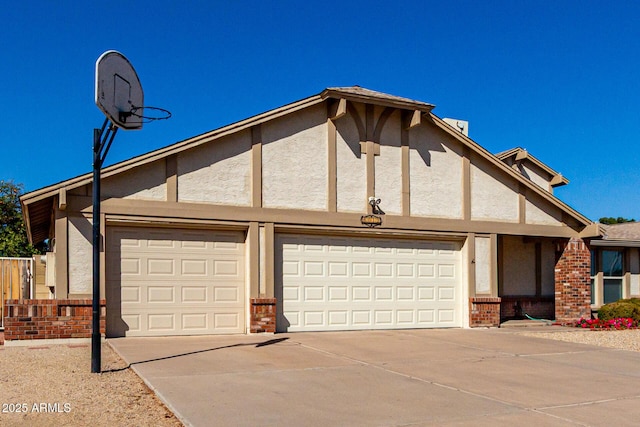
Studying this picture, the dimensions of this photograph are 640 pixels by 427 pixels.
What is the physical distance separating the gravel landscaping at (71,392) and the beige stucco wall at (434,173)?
8.63m

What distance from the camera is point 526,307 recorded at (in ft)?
65.0

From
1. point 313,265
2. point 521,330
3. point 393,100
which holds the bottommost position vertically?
point 521,330

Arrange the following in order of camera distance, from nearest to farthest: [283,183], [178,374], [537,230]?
[178,374] < [283,183] < [537,230]

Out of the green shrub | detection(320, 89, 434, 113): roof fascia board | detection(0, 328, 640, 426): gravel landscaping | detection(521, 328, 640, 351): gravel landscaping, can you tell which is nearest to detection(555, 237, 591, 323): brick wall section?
the green shrub

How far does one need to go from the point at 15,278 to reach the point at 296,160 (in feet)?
30.0

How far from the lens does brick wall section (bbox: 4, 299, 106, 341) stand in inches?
490

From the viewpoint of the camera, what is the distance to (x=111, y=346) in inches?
478

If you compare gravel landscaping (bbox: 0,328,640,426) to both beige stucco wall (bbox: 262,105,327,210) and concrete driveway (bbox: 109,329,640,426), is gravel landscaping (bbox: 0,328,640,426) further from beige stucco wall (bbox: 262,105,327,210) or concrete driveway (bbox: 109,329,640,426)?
beige stucco wall (bbox: 262,105,327,210)

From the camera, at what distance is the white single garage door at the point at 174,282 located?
534 inches

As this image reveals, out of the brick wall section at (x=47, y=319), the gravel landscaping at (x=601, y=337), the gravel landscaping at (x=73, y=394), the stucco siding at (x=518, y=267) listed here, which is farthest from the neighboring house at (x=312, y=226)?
the gravel landscaping at (x=73, y=394)

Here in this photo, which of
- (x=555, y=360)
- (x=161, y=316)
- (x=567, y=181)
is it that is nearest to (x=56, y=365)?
(x=161, y=316)

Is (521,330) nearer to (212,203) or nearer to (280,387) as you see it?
(212,203)

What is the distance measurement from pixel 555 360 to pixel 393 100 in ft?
24.3

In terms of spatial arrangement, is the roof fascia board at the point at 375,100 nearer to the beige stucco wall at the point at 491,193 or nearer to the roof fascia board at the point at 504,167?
the roof fascia board at the point at 504,167
